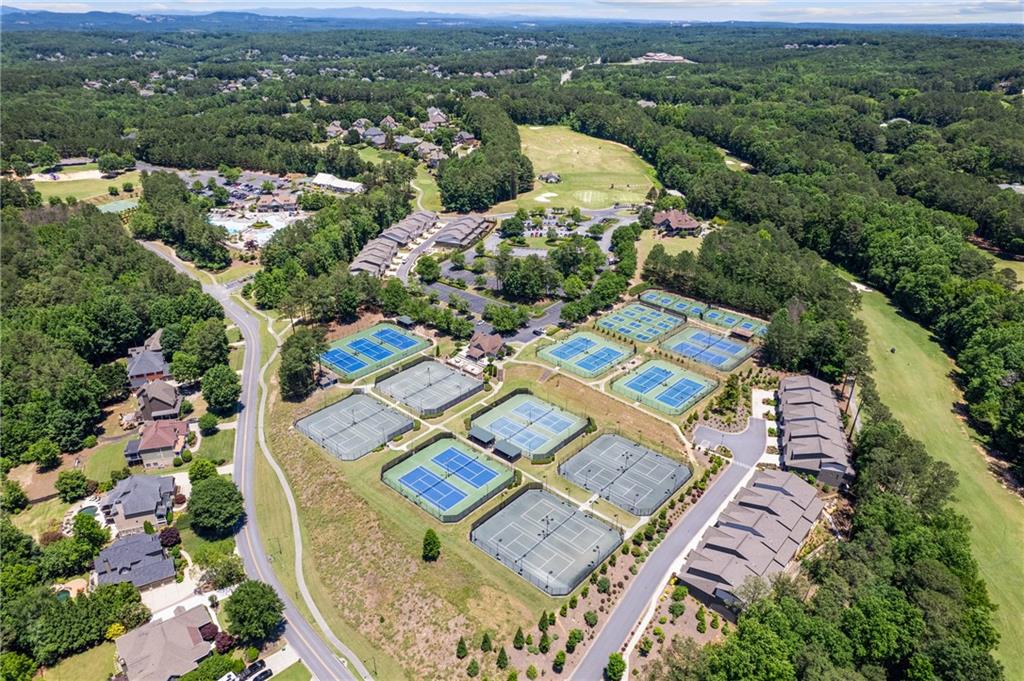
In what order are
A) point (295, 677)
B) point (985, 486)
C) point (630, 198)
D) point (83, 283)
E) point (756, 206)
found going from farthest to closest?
point (630, 198) → point (756, 206) → point (83, 283) → point (985, 486) → point (295, 677)

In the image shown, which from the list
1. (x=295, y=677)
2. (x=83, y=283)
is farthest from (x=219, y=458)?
(x=83, y=283)

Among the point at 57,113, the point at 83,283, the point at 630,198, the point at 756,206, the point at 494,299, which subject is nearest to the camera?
the point at 83,283

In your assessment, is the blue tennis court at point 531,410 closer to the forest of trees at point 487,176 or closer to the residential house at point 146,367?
the residential house at point 146,367

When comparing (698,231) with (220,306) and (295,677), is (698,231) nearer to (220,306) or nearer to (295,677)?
(220,306)

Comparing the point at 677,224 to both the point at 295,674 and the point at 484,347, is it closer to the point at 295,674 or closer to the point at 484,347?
the point at 484,347

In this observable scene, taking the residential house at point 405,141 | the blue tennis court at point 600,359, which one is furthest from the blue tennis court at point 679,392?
the residential house at point 405,141

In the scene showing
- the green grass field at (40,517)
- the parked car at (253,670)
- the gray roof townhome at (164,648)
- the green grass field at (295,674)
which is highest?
the gray roof townhome at (164,648)

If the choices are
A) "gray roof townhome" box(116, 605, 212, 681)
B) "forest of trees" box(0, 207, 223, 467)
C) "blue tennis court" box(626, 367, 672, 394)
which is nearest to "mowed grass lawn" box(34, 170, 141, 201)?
"forest of trees" box(0, 207, 223, 467)

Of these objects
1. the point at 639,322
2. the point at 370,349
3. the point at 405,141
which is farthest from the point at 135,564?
the point at 405,141
